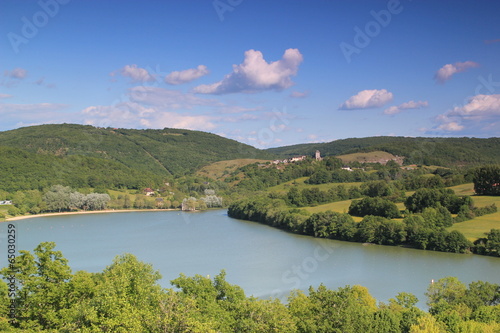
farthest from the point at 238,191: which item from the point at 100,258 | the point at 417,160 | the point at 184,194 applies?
the point at 100,258

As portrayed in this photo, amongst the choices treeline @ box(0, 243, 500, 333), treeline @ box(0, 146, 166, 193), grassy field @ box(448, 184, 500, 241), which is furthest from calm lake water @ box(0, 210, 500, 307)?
treeline @ box(0, 146, 166, 193)

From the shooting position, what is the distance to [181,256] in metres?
35.5

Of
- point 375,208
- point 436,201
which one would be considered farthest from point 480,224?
point 375,208

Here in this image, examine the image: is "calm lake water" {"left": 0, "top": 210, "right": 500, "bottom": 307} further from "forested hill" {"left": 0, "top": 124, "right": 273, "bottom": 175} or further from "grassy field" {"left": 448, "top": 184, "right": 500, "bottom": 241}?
"forested hill" {"left": 0, "top": 124, "right": 273, "bottom": 175}

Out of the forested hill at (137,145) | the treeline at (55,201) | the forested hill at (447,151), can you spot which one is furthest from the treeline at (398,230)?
the forested hill at (137,145)

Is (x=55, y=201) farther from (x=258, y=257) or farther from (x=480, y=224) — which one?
(x=480, y=224)

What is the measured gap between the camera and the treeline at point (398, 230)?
3544 cm

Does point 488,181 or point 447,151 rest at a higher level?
point 447,151

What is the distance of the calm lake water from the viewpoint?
88.9 feet

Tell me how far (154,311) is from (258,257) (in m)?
22.6

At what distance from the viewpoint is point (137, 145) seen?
130 m

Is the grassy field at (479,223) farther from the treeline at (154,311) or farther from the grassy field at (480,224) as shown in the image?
the treeline at (154,311)

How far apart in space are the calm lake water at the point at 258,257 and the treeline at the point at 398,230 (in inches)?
47.0

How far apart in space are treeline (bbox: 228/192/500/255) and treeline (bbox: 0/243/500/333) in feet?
65.6
